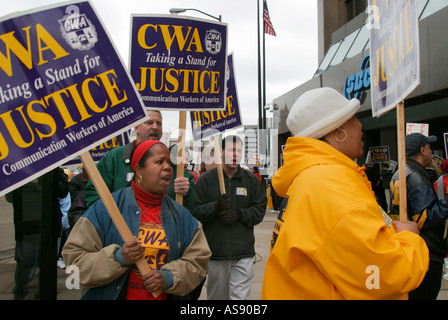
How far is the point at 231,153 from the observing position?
4.30 meters

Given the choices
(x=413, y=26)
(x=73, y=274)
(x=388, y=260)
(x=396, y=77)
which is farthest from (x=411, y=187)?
(x=73, y=274)

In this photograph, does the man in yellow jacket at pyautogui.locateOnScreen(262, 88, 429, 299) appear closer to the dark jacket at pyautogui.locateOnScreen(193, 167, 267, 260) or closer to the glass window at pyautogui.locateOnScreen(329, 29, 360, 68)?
the dark jacket at pyautogui.locateOnScreen(193, 167, 267, 260)

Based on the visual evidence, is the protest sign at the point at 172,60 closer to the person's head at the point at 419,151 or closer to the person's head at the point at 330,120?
the person's head at the point at 330,120

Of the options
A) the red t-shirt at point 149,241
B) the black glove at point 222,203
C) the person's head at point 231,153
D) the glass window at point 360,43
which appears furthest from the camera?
the glass window at point 360,43

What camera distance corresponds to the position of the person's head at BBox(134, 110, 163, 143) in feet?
11.1

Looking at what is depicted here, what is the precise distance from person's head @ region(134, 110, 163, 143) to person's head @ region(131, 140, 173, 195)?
2.86ft

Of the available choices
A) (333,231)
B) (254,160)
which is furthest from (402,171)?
(254,160)

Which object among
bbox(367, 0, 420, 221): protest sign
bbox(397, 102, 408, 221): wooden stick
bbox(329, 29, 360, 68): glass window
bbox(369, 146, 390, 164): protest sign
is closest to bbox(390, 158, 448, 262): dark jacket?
bbox(367, 0, 420, 221): protest sign

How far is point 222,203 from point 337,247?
2444mm

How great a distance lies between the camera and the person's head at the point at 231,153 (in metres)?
4.27

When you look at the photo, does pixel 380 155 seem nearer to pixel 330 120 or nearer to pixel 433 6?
pixel 433 6

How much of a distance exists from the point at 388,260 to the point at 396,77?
4.39ft

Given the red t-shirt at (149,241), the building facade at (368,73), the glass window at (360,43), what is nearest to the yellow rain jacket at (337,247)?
the red t-shirt at (149,241)

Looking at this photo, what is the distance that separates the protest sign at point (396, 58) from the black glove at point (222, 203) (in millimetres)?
1755
